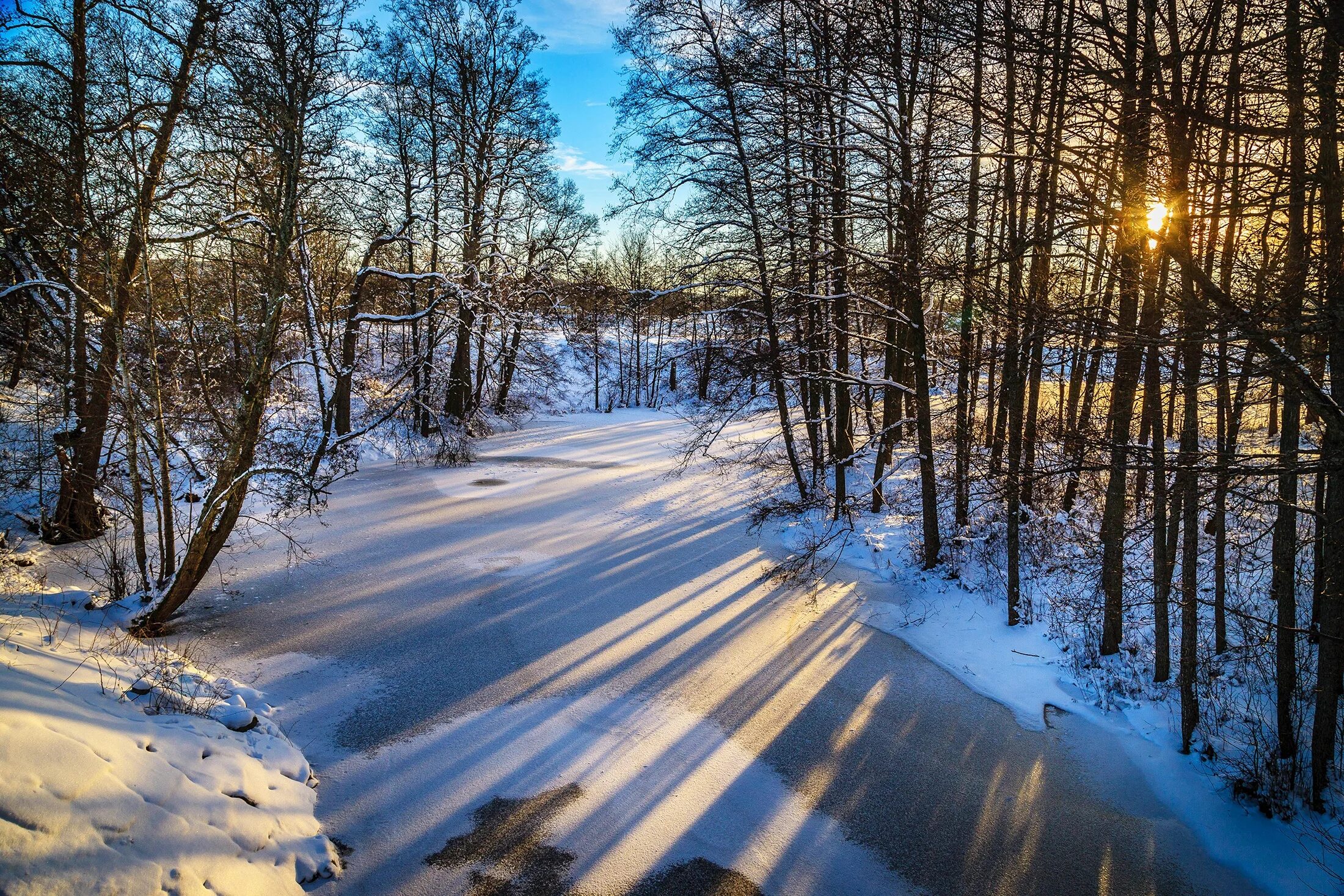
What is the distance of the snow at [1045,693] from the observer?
4.73 m

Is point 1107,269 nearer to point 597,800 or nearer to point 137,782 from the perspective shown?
point 597,800

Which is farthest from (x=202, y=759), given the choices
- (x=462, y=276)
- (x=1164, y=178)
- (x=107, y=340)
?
(x=462, y=276)

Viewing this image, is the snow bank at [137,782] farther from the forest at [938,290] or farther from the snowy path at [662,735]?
the forest at [938,290]

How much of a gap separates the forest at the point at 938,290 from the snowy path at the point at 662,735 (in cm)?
127

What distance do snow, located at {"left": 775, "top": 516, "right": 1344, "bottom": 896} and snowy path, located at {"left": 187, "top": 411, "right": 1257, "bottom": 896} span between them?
0.70 feet

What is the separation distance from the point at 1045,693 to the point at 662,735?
3925 mm

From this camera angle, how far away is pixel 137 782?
372 cm

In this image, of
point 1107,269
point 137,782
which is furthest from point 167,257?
point 1107,269

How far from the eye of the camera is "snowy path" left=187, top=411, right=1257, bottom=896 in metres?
4.62

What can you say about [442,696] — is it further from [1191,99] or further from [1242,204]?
[1191,99]

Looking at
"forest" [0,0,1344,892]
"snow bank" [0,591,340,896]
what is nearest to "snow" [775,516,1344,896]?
"forest" [0,0,1344,892]

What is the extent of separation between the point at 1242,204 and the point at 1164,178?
125 centimetres

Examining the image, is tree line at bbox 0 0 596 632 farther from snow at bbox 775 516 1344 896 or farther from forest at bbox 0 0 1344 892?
snow at bbox 775 516 1344 896

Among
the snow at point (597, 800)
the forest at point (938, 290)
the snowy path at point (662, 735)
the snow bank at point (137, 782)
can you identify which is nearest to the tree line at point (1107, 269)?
the forest at point (938, 290)
